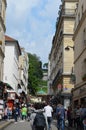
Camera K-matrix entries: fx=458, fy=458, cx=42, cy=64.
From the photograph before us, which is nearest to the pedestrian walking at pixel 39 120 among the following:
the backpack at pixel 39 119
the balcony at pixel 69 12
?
the backpack at pixel 39 119

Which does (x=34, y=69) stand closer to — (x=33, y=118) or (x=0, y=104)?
(x=0, y=104)

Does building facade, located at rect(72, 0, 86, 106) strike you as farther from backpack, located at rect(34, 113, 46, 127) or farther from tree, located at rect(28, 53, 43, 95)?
tree, located at rect(28, 53, 43, 95)

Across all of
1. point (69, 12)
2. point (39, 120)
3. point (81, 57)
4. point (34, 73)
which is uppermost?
point (34, 73)

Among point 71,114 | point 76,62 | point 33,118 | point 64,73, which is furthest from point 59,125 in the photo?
point 64,73

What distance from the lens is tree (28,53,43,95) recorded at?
13138 cm

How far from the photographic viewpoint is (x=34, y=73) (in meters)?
141

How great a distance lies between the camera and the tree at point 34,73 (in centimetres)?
13138

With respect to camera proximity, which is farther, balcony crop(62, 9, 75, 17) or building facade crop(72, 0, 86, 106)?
balcony crop(62, 9, 75, 17)

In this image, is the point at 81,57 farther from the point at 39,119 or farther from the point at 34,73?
the point at 34,73

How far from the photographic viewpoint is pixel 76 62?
45688 millimetres

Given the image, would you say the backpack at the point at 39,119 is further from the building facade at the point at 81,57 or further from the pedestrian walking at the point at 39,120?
the building facade at the point at 81,57

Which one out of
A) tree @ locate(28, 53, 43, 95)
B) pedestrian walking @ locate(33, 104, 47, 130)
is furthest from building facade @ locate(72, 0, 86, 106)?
tree @ locate(28, 53, 43, 95)

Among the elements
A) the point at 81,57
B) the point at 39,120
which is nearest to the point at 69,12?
the point at 81,57

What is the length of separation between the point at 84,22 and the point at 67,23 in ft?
92.2
